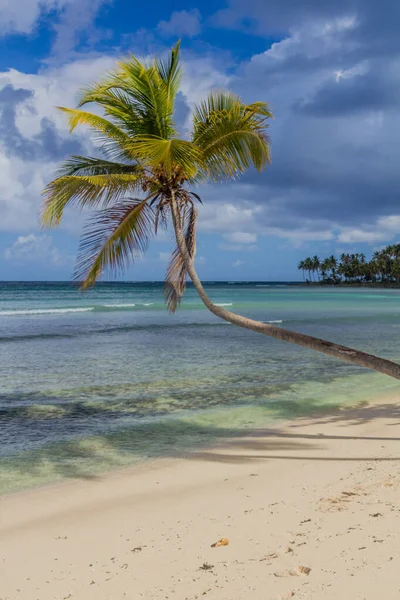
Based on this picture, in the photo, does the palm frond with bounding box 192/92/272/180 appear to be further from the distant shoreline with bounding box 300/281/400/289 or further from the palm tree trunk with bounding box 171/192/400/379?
the distant shoreline with bounding box 300/281/400/289

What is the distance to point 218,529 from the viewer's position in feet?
17.1

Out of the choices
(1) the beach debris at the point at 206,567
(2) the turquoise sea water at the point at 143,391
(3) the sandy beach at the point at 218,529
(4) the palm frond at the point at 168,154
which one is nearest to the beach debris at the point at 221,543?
(3) the sandy beach at the point at 218,529

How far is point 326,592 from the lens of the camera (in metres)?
3.80

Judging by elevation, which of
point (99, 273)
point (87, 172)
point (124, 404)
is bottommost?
point (124, 404)

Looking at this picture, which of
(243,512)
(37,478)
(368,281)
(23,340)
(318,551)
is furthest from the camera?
(368,281)

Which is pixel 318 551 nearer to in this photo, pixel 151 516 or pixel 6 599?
pixel 151 516

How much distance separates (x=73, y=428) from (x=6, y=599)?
18.8ft

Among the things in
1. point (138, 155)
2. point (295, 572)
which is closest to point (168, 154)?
point (138, 155)

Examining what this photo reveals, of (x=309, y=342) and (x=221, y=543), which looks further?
(x=309, y=342)

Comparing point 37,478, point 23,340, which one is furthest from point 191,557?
point 23,340

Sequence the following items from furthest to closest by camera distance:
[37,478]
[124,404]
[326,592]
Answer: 1. [124,404]
2. [37,478]
3. [326,592]

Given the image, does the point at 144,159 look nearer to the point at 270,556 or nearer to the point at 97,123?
the point at 97,123

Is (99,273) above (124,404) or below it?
above

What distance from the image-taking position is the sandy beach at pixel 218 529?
4.07 m
